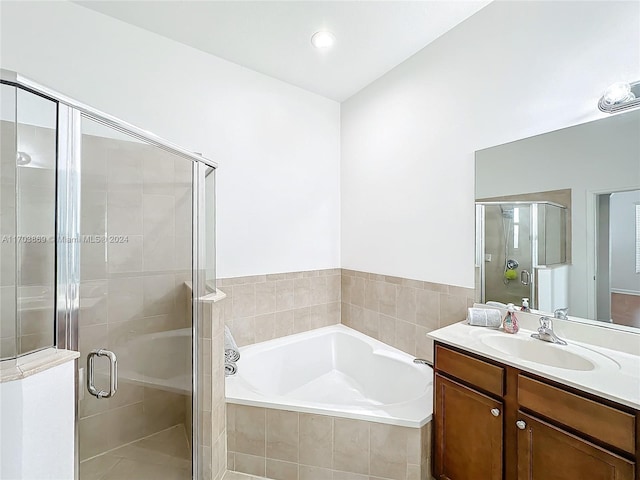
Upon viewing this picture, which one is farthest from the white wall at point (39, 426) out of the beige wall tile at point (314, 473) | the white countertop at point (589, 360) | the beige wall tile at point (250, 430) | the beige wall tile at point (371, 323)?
the beige wall tile at point (371, 323)

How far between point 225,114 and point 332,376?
2.45 meters

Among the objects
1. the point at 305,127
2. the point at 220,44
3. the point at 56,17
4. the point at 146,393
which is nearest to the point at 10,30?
the point at 56,17

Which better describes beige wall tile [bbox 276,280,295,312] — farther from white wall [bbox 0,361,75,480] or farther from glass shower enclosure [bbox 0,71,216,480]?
white wall [bbox 0,361,75,480]

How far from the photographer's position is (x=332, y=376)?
8.68 feet

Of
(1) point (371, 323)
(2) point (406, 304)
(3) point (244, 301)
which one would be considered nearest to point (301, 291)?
(3) point (244, 301)

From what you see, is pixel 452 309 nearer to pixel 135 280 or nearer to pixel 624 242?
pixel 624 242

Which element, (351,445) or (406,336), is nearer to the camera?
(351,445)

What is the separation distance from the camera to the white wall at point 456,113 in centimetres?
Answer: 146

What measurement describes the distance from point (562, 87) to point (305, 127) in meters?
1.95

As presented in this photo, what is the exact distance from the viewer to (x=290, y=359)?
8.36 ft

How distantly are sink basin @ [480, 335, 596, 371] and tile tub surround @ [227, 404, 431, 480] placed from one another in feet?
2.00

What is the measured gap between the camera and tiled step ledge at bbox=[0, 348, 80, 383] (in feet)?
2.64

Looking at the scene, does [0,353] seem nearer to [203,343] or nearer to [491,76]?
[203,343]

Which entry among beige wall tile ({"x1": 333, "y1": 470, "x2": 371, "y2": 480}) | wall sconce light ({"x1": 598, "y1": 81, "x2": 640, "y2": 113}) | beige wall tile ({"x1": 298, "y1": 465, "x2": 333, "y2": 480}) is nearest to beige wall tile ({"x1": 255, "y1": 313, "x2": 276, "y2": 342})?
beige wall tile ({"x1": 298, "y1": 465, "x2": 333, "y2": 480})
